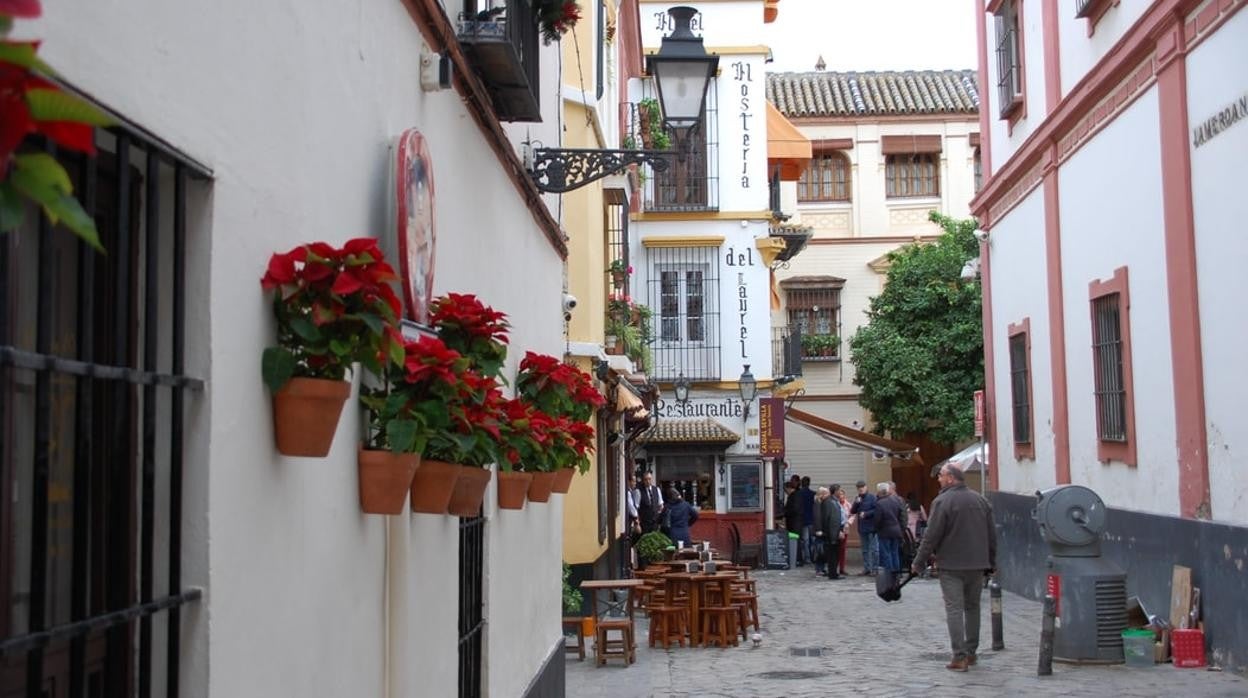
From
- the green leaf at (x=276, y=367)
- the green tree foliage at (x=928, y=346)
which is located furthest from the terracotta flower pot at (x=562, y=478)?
the green tree foliage at (x=928, y=346)

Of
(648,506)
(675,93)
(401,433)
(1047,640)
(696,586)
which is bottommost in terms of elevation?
(1047,640)

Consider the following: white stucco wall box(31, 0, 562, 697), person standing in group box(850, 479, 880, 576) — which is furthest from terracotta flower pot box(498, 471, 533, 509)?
person standing in group box(850, 479, 880, 576)

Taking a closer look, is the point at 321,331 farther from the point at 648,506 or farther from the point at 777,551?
the point at 777,551

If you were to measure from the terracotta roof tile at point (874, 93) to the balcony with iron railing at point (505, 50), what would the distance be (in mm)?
33443

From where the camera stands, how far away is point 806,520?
30125mm

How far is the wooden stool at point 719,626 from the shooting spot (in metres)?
16.0

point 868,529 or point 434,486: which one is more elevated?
point 434,486

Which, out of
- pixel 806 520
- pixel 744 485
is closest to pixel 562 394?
pixel 806 520

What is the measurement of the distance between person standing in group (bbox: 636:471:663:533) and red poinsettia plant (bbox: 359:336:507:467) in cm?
1987

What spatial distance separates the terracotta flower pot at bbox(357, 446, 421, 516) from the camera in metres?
5.00

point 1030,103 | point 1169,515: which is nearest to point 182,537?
point 1169,515

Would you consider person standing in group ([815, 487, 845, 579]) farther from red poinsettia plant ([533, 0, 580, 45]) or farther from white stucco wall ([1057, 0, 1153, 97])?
red poinsettia plant ([533, 0, 580, 45])

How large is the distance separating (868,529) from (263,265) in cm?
2316

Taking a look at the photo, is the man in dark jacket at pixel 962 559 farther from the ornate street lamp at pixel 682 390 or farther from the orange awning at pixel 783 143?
the orange awning at pixel 783 143
